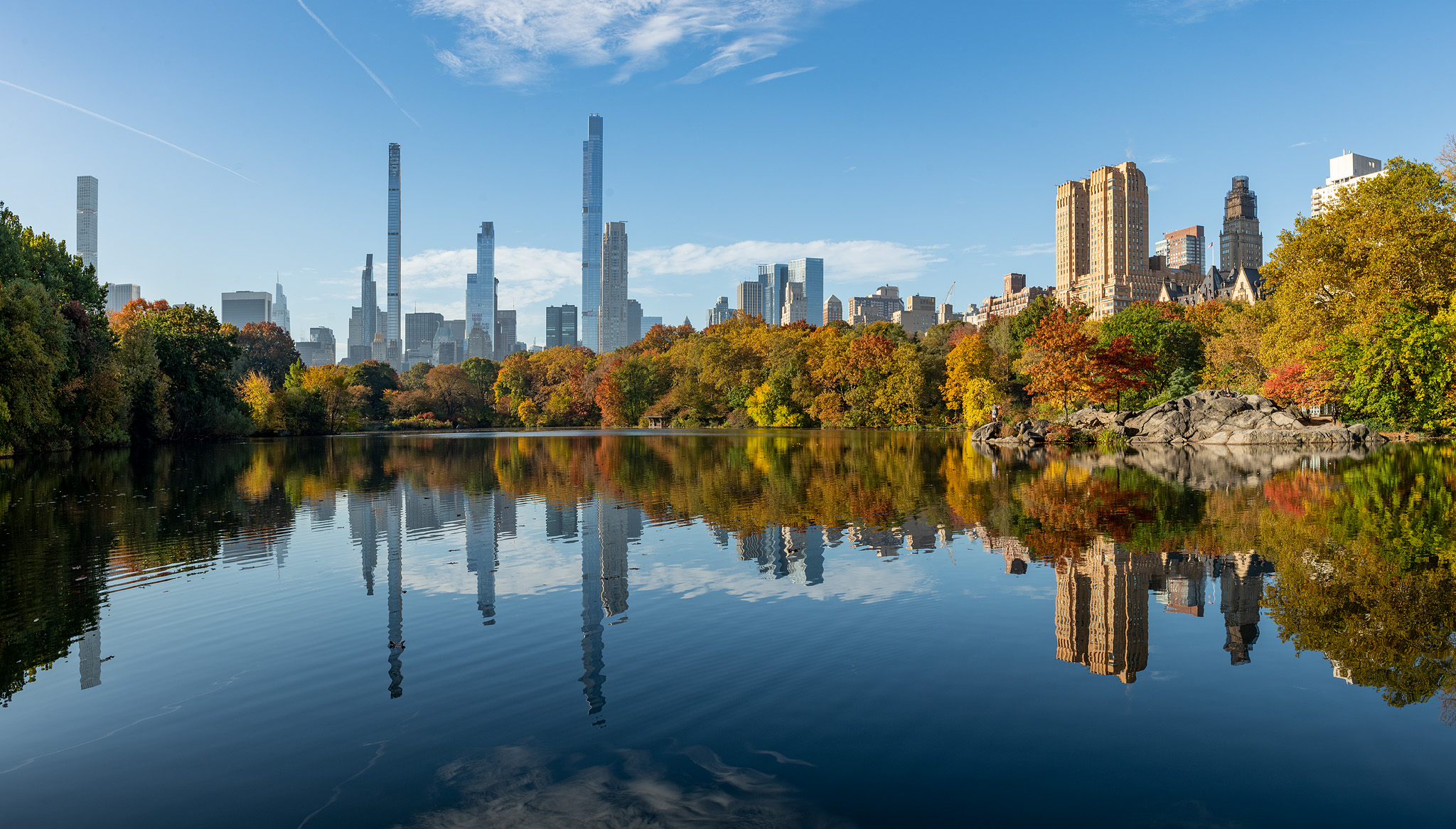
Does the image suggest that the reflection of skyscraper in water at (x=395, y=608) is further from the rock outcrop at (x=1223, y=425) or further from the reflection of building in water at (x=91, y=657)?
the rock outcrop at (x=1223, y=425)

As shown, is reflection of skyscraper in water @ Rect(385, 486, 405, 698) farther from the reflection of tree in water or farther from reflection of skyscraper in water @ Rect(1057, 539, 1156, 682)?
reflection of skyscraper in water @ Rect(1057, 539, 1156, 682)

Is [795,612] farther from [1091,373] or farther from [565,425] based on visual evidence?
[565,425]

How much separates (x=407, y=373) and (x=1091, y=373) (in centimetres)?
8443

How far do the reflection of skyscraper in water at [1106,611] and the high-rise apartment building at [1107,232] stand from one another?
187 meters

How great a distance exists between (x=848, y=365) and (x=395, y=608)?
208ft

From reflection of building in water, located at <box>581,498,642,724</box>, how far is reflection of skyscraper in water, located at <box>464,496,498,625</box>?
1068mm

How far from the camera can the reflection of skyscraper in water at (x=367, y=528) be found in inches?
437

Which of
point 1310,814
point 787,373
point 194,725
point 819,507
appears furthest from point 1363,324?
point 787,373

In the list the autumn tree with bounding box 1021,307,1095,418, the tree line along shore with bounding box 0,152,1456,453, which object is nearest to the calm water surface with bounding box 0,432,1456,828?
the tree line along shore with bounding box 0,152,1456,453

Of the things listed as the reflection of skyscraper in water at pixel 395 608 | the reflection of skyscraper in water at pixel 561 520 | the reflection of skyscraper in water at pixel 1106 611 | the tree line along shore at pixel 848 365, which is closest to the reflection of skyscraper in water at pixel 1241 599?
the reflection of skyscraper in water at pixel 1106 611

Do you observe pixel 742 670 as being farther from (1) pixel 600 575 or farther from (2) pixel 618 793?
(1) pixel 600 575

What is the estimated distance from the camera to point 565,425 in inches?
3526

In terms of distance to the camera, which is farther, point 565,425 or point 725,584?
point 565,425

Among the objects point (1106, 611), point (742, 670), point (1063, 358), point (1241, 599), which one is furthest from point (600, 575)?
point (1063, 358)
